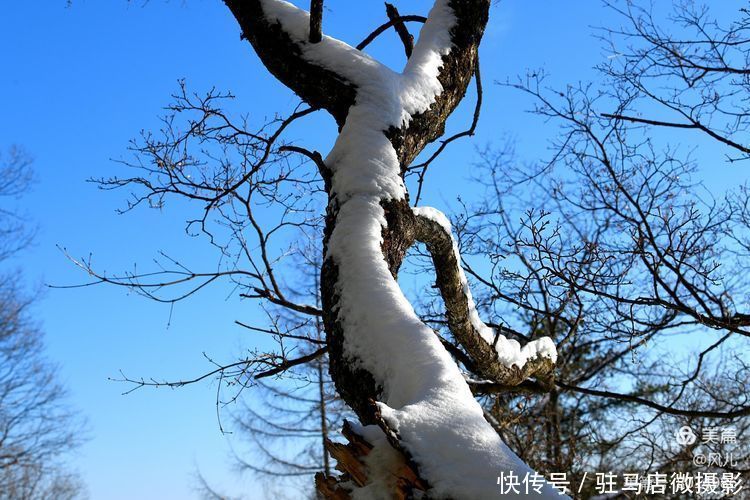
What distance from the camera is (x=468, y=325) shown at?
3.25m

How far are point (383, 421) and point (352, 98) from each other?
1.77 meters

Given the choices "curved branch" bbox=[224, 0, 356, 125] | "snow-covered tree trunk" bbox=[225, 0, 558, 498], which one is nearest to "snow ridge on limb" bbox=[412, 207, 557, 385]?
"snow-covered tree trunk" bbox=[225, 0, 558, 498]

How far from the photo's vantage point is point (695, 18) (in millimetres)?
4109

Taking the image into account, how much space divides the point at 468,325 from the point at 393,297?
1.46 m

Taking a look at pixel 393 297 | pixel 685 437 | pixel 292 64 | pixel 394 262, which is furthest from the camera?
pixel 685 437

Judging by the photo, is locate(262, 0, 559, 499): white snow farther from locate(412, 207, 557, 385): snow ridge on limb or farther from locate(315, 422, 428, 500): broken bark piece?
locate(412, 207, 557, 385): snow ridge on limb

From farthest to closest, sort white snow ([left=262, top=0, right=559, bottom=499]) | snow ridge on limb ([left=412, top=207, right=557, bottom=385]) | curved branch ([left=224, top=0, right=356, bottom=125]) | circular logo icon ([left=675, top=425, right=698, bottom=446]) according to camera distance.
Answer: circular logo icon ([left=675, top=425, right=698, bottom=446]) < snow ridge on limb ([left=412, top=207, right=557, bottom=385]) < curved branch ([left=224, top=0, right=356, bottom=125]) < white snow ([left=262, top=0, right=559, bottom=499])

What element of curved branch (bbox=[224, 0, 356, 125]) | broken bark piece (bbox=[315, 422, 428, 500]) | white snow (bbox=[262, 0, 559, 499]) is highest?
curved branch (bbox=[224, 0, 356, 125])

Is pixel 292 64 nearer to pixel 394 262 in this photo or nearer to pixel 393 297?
pixel 394 262

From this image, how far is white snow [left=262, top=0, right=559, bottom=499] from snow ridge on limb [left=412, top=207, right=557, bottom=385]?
0.53m

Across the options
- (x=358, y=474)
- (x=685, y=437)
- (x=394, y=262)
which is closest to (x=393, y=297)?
(x=394, y=262)

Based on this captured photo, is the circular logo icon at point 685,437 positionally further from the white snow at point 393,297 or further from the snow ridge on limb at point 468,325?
the white snow at point 393,297

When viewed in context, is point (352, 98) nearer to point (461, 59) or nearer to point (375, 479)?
point (461, 59)

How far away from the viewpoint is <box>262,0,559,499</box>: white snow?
4.28 feet
